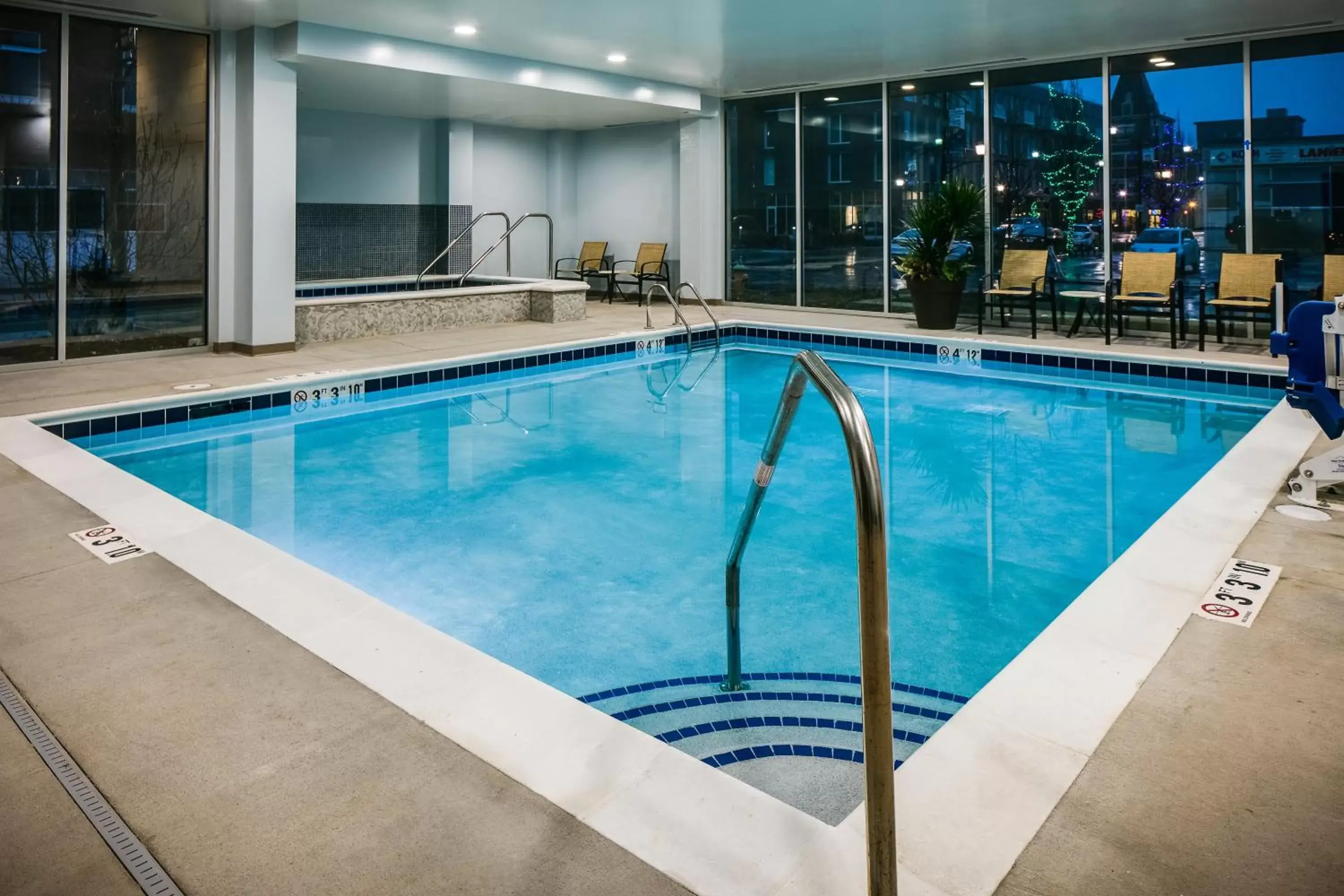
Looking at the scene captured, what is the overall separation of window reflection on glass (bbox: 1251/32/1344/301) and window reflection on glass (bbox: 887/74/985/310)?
8.03ft

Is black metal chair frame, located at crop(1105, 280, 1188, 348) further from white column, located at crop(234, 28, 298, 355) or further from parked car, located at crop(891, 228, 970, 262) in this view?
→ white column, located at crop(234, 28, 298, 355)

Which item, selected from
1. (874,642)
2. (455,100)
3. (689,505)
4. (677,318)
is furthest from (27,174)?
(874,642)

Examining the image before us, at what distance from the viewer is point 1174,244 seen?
8.79 meters

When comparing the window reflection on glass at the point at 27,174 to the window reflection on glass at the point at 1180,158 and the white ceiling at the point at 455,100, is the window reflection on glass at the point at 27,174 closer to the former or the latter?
the white ceiling at the point at 455,100

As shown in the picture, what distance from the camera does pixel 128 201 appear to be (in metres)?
7.16

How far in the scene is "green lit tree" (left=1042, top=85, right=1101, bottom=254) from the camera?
923cm

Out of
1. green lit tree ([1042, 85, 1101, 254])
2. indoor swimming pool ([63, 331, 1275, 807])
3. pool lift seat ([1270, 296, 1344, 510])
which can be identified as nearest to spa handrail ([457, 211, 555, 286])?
indoor swimming pool ([63, 331, 1275, 807])

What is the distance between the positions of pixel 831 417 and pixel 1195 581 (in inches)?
134

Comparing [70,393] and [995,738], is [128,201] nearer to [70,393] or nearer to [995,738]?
[70,393]

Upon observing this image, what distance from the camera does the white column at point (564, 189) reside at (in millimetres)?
13273

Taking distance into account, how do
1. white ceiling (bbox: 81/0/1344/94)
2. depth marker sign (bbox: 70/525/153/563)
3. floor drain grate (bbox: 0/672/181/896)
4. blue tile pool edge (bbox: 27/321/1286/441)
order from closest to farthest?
floor drain grate (bbox: 0/672/181/896) < depth marker sign (bbox: 70/525/153/563) < blue tile pool edge (bbox: 27/321/1286/441) < white ceiling (bbox: 81/0/1344/94)

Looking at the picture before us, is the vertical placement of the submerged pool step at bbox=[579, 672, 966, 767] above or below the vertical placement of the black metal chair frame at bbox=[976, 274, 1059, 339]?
below

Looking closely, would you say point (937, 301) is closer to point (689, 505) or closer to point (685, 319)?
point (685, 319)

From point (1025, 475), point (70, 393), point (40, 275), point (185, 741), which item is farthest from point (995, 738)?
point (40, 275)
